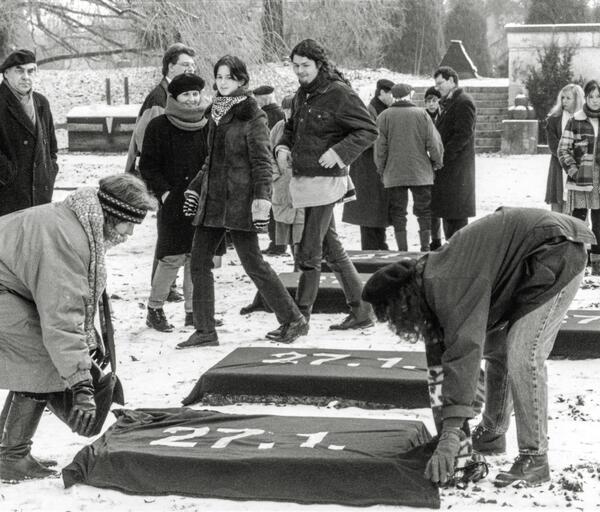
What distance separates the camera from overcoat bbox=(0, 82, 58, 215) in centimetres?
689

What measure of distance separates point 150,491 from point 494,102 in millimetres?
19314

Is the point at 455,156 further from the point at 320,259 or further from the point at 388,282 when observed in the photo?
the point at 388,282

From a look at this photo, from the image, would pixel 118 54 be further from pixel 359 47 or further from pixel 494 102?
pixel 359 47

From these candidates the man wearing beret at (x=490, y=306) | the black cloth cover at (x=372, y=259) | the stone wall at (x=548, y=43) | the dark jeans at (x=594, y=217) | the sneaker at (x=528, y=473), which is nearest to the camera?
the man wearing beret at (x=490, y=306)

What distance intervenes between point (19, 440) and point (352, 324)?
123 inches

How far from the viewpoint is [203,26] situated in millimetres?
18266

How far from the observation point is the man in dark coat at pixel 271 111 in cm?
979

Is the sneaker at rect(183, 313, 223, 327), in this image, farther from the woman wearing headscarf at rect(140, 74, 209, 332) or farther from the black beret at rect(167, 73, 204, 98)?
the black beret at rect(167, 73, 204, 98)

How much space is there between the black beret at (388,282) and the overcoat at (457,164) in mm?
5891

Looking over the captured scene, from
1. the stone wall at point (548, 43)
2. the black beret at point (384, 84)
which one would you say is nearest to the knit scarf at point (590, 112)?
the black beret at point (384, 84)

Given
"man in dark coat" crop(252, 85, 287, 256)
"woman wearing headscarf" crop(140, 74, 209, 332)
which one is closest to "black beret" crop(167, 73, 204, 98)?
"woman wearing headscarf" crop(140, 74, 209, 332)

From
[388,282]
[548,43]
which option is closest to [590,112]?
[388,282]

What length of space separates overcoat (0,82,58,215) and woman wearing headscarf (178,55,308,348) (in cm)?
101

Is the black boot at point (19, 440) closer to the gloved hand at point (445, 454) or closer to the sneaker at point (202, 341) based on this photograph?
the gloved hand at point (445, 454)
